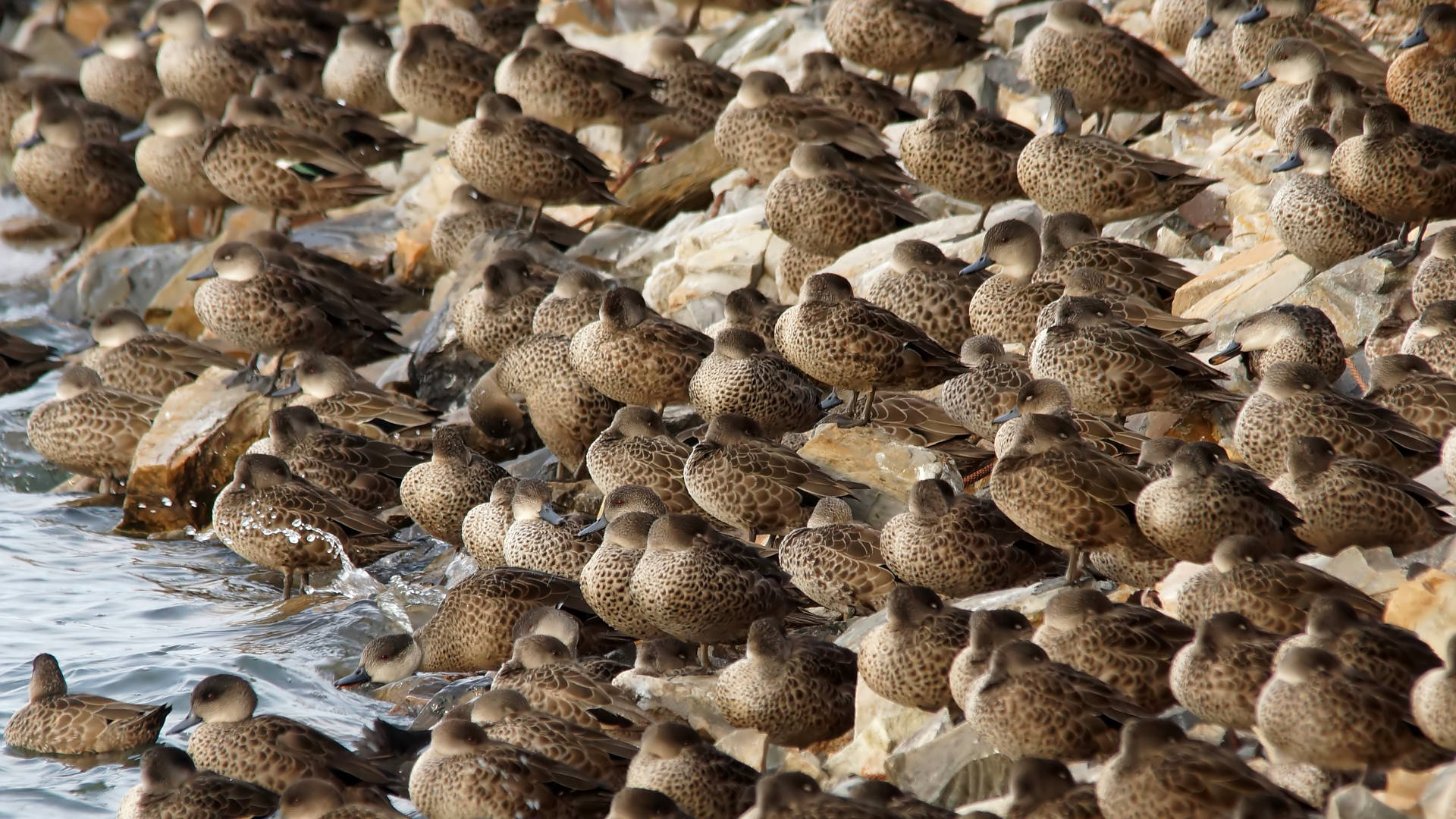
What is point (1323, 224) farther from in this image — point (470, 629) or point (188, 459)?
point (188, 459)

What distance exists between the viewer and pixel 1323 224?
908 centimetres

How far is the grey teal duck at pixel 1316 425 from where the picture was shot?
7.38 m

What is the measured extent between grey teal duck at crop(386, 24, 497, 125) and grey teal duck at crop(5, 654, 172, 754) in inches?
289

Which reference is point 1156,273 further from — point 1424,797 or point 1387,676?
point 1424,797

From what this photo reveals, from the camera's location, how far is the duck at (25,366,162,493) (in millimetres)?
11500

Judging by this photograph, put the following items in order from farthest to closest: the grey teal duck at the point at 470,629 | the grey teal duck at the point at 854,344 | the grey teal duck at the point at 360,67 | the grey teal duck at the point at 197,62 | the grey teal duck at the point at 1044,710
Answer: the grey teal duck at the point at 197,62
the grey teal duck at the point at 360,67
the grey teal duck at the point at 854,344
the grey teal duck at the point at 470,629
the grey teal duck at the point at 1044,710

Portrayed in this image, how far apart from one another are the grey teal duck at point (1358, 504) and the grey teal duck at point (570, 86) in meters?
7.55

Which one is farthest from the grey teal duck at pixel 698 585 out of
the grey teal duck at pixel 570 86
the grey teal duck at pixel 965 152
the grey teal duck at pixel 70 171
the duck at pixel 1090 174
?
the grey teal duck at pixel 70 171

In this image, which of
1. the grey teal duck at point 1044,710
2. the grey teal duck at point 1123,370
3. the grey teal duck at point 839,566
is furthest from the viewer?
the grey teal duck at point 1123,370

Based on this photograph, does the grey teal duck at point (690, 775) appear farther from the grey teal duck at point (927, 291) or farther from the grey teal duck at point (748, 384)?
the grey teal duck at point (927, 291)

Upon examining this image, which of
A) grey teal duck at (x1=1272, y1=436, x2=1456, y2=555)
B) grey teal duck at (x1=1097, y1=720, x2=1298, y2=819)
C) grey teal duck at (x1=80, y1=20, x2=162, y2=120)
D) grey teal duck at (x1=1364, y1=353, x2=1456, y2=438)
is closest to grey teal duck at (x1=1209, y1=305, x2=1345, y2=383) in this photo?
grey teal duck at (x1=1364, y1=353, x2=1456, y2=438)

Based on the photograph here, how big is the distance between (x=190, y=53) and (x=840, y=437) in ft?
31.8

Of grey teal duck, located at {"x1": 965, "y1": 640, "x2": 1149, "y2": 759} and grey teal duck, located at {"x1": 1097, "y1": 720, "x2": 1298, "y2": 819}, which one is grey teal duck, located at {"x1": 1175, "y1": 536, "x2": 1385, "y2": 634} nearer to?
grey teal duck, located at {"x1": 965, "y1": 640, "x2": 1149, "y2": 759}

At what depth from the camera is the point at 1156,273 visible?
32.0 ft
